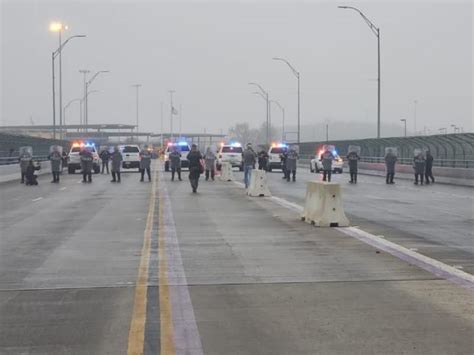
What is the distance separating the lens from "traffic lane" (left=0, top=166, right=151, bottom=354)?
6.08 meters

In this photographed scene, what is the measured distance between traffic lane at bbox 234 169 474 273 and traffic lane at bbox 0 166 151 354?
4.61 metres

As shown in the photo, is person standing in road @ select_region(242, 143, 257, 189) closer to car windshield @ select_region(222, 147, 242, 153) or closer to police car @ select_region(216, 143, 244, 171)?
police car @ select_region(216, 143, 244, 171)

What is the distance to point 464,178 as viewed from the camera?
3291 cm

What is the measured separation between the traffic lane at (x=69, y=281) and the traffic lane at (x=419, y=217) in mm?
4612

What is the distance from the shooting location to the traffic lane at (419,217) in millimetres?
11266

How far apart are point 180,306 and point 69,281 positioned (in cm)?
207

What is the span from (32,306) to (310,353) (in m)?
3.23

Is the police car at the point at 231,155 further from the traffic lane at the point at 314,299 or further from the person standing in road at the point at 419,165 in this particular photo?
the traffic lane at the point at 314,299

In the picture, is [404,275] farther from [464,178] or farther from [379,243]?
[464,178]

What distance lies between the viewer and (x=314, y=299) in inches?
295

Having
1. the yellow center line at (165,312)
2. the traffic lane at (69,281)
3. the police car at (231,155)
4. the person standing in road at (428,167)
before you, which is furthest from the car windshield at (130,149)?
the yellow center line at (165,312)

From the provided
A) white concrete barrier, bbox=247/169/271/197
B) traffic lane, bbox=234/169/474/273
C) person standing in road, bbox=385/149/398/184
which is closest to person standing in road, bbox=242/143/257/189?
traffic lane, bbox=234/169/474/273

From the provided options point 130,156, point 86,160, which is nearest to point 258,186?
point 86,160

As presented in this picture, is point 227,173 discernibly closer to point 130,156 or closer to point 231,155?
point 231,155
